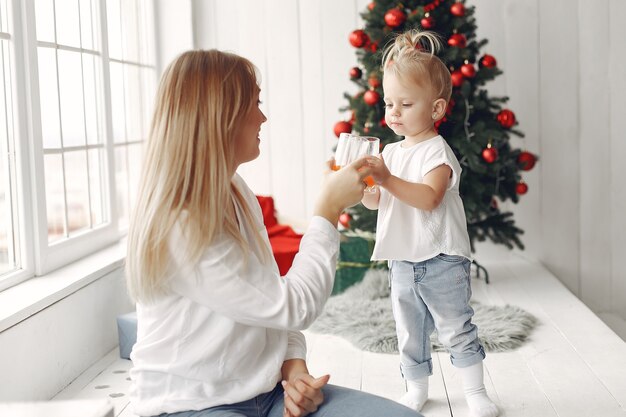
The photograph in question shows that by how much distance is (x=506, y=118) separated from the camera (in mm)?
3754

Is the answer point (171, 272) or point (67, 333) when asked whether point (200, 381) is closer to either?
point (171, 272)

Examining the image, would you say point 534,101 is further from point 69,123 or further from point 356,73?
point 69,123

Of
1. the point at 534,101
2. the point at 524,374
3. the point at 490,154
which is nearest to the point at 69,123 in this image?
the point at 490,154

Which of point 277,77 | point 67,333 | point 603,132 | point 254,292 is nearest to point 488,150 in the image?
point 603,132

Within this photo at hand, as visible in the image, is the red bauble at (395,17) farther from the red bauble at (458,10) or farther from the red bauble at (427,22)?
the red bauble at (458,10)

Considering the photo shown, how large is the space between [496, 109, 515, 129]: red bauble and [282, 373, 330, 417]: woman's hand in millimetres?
2603

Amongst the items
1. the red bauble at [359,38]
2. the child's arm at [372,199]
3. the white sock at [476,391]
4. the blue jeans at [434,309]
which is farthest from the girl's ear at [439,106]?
the red bauble at [359,38]

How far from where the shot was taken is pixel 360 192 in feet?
5.14

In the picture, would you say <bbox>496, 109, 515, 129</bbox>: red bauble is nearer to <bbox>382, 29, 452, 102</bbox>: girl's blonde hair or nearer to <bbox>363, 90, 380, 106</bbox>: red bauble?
<bbox>363, 90, 380, 106</bbox>: red bauble

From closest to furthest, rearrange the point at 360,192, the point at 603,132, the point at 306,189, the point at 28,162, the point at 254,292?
the point at 254,292, the point at 360,192, the point at 28,162, the point at 603,132, the point at 306,189

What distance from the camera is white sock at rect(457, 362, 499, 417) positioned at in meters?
2.36

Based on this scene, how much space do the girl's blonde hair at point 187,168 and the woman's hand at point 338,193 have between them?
0.17 metres

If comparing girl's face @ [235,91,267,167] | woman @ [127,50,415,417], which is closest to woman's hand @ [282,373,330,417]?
woman @ [127,50,415,417]

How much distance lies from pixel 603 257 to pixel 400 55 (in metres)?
2.56
